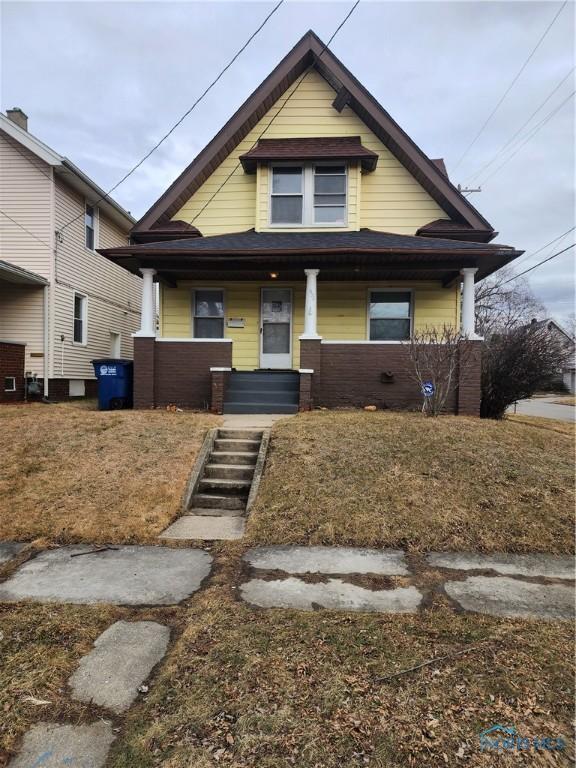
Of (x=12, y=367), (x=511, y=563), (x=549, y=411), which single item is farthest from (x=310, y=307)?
(x=549, y=411)

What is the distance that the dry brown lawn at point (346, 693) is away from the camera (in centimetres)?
172

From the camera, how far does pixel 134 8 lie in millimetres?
7695

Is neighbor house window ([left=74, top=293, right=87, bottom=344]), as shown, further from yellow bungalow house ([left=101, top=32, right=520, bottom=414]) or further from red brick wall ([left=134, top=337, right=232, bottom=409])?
red brick wall ([left=134, top=337, right=232, bottom=409])

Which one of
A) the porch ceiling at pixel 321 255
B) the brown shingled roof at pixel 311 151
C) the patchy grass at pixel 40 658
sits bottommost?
the patchy grass at pixel 40 658

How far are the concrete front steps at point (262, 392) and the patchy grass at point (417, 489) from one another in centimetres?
211

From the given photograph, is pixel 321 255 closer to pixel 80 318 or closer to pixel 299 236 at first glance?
pixel 299 236

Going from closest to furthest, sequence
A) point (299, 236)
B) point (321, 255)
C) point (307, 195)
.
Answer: point (321, 255) < point (299, 236) < point (307, 195)

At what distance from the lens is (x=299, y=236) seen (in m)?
10.2

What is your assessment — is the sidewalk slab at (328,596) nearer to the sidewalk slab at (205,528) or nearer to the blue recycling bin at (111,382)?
the sidewalk slab at (205,528)

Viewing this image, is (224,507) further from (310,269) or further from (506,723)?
(310,269)

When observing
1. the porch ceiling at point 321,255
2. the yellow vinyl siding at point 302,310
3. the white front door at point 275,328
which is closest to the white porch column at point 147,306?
the porch ceiling at point 321,255

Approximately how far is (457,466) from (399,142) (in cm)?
849

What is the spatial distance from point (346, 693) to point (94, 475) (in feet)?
13.3

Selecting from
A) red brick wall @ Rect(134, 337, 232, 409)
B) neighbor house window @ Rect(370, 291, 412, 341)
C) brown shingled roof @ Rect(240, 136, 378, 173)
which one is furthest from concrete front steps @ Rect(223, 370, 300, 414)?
brown shingled roof @ Rect(240, 136, 378, 173)
